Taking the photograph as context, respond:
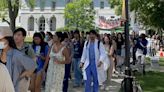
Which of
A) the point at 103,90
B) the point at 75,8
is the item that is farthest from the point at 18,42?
the point at 75,8

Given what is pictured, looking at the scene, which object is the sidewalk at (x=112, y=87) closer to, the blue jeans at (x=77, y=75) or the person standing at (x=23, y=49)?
the blue jeans at (x=77, y=75)

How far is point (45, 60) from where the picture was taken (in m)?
10.1

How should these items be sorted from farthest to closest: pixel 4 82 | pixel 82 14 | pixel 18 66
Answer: pixel 82 14 < pixel 18 66 < pixel 4 82

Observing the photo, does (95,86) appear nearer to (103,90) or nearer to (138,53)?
(103,90)

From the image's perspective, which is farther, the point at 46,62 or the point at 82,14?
the point at 82,14

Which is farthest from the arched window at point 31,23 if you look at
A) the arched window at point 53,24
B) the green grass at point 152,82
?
the green grass at point 152,82

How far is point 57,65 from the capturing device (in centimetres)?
995

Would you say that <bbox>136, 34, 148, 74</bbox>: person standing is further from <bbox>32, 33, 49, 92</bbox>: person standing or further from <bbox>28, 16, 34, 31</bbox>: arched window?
<bbox>28, 16, 34, 31</bbox>: arched window

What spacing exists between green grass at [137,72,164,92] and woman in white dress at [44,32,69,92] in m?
4.66

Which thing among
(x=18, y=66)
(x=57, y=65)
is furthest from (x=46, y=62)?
(x=18, y=66)

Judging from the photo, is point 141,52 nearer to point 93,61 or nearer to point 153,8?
point 153,8

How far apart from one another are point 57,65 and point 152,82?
22.8ft

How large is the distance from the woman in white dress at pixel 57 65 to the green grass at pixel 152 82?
4.66m

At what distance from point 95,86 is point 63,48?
1.69 m
